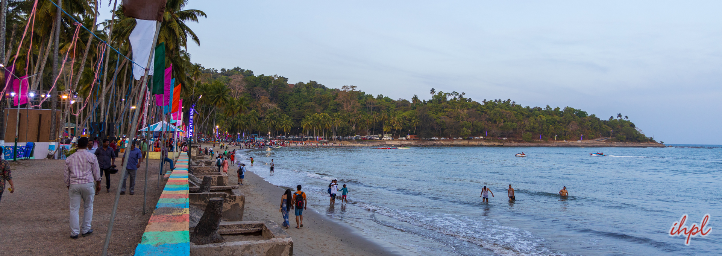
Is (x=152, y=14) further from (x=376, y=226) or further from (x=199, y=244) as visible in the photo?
(x=376, y=226)

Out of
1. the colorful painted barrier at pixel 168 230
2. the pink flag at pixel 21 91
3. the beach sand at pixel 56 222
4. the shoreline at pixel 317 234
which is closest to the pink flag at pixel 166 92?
the beach sand at pixel 56 222

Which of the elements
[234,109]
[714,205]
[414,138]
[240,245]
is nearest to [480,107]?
[414,138]

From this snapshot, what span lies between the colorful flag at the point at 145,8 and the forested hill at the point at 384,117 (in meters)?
102

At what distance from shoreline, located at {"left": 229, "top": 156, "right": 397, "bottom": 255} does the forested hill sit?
92204 millimetres

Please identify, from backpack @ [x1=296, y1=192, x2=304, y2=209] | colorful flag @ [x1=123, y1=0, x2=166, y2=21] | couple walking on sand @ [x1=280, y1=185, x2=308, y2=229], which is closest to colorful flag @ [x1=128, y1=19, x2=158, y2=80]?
colorful flag @ [x1=123, y1=0, x2=166, y2=21]

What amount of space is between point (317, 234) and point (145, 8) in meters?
9.07

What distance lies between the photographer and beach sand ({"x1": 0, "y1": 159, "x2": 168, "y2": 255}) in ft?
17.6

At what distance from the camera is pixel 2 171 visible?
6289mm

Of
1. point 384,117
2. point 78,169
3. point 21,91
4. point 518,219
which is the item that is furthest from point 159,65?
point 384,117

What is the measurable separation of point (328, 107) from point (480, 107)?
67.5 m

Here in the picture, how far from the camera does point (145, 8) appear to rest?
200 inches

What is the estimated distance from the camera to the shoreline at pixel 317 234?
1080 centimetres

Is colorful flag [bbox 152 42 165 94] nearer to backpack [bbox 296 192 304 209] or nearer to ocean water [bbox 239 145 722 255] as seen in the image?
backpack [bbox 296 192 304 209]

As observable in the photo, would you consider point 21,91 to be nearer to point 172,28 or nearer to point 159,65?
point 172,28
